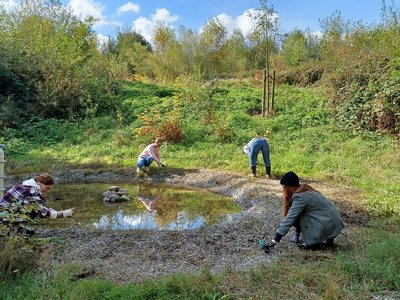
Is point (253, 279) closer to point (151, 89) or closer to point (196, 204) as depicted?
point (196, 204)

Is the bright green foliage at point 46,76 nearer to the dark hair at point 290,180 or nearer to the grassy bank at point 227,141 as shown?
the grassy bank at point 227,141

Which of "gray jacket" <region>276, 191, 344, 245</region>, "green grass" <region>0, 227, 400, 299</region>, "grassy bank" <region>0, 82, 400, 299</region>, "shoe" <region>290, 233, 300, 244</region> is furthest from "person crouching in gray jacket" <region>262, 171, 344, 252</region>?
"green grass" <region>0, 227, 400, 299</region>

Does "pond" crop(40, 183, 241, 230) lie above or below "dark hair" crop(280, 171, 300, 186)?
below

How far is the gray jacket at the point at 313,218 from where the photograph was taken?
5.20 meters

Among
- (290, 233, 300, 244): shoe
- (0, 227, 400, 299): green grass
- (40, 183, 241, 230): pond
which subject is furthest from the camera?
(40, 183, 241, 230): pond

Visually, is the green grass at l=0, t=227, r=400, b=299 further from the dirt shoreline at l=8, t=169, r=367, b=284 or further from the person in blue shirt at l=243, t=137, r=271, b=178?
the person in blue shirt at l=243, t=137, r=271, b=178

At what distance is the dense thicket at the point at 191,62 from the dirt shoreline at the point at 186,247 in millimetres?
7191

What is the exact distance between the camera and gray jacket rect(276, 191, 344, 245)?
5.20 metres

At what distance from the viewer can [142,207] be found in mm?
8516

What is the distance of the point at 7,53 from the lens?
752 inches

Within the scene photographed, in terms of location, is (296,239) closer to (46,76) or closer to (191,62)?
(46,76)

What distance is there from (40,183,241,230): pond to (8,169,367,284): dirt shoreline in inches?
25.3

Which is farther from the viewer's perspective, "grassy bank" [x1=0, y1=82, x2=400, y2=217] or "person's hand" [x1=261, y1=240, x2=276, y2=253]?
"grassy bank" [x1=0, y1=82, x2=400, y2=217]

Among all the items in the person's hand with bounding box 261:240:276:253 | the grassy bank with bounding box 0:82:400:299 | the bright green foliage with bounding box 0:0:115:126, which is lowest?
the person's hand with bounding box 261:240:276:253
